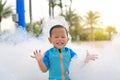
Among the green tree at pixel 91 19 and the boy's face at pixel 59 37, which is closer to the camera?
the boy's face at pixel 59 37

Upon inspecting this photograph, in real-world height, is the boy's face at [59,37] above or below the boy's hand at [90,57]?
above

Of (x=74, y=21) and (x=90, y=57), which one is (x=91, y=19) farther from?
(x=90, y=57)

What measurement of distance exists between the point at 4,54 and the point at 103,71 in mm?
1002

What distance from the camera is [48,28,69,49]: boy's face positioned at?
135 inches

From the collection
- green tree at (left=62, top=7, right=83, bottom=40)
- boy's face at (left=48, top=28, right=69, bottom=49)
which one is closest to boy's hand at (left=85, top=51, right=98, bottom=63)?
boy's face at (left=48, top=28, right=69, bottom=49)

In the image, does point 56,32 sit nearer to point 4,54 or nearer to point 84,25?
point 4,54

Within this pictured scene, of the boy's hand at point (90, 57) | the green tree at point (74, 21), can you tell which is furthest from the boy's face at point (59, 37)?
the green tree at point (74, 21)

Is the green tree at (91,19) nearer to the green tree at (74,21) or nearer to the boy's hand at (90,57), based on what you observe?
the green tree at (74,21)

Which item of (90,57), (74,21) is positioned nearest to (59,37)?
(90,57)

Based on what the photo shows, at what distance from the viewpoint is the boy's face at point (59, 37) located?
3426mm

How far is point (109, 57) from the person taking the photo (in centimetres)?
367

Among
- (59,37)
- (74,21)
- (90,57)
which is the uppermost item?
(74,21)

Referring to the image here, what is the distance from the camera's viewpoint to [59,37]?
3.43 m

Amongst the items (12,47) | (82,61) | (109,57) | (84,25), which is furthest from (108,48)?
(84,25)
